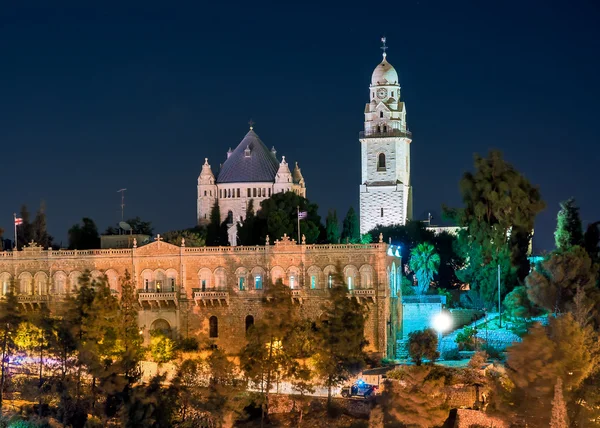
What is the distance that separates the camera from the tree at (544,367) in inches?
2111

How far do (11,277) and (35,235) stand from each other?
16388mm

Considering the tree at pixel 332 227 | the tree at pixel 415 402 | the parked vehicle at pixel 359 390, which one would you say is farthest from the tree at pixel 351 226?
the tree at pixel 415 402

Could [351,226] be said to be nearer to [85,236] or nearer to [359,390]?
[85,236]

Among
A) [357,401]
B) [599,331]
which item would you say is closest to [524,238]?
[599,331]

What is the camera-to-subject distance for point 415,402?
5669 cm

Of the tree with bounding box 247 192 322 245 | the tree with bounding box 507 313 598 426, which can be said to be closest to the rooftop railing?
the tree with bounding box 247 192 322 245

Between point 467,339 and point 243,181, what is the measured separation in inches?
1804

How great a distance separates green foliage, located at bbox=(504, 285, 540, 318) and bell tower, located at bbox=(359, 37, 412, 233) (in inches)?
1298

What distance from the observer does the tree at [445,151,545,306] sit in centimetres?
7812

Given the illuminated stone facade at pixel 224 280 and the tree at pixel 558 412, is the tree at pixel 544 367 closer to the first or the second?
the tree at pixel 558 412

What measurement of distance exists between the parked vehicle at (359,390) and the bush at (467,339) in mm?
7709

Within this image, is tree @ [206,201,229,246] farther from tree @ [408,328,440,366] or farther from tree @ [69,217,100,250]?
tree @ [408,328,440,366]

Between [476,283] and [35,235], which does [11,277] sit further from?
[476,283]

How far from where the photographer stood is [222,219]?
111562mm
